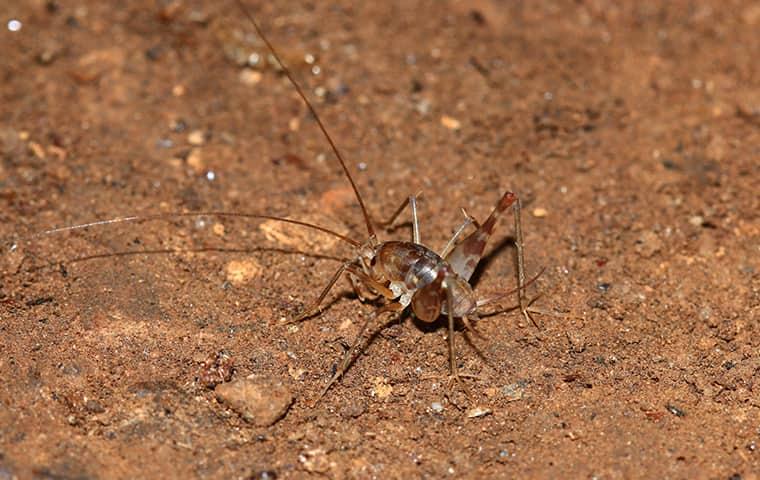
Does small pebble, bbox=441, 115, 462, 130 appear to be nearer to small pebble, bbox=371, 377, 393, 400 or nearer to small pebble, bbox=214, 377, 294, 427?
small pebble, bbox=371, 377, 393, 400

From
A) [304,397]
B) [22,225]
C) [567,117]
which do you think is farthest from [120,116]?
[567,117]

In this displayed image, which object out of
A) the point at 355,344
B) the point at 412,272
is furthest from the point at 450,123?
the point at 355,344

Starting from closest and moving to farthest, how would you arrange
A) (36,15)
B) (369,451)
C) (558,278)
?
(369,451) < (558,278) < (36,15)

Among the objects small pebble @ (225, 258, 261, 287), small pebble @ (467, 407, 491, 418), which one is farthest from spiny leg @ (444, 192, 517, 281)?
small pebble @ (225, 258, 261, 287)

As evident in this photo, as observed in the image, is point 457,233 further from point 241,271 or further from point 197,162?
point 197,162

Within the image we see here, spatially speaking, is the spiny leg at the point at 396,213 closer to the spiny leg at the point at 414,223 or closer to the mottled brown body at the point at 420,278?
the spiny leg at the point at 414,223

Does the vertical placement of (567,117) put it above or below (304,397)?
above

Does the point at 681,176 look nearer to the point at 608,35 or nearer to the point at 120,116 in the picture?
the point at 608,35
